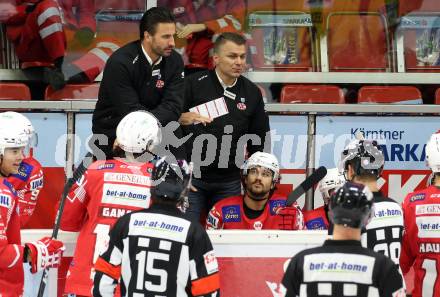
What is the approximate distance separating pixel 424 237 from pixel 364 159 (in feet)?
1.90

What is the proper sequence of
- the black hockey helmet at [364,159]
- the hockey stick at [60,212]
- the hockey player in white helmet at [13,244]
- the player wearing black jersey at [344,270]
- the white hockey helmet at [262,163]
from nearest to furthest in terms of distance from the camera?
the player wearing black jersey at [344,270] < the hockey player in white helmet at [13,244] < the black hockey helmet at [364,159] < the hockey stick at [60,212] < the white hockey helmet at [262,163]

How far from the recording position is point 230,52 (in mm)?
8258

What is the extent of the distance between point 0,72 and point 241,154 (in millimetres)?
1911

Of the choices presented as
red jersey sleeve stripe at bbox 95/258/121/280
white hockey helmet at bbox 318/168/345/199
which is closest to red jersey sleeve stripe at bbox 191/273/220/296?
red jersey sleeve stripe at bbox 95/258/121/280

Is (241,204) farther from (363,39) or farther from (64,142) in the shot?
(363,39)

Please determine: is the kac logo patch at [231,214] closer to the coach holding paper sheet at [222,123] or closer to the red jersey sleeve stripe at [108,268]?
the coach holding paper sheet at [222,123]

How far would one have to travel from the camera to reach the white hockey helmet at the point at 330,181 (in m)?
8.27

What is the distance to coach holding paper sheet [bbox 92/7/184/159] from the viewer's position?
7.65 meters

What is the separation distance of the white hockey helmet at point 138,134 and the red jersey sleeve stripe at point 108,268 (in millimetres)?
956

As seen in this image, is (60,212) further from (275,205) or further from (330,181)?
(330,181)

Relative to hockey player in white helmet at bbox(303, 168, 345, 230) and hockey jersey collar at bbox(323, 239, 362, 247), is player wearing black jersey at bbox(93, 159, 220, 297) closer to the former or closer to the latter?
hockey jersey collar at bbox(323, 239, 362, 247)

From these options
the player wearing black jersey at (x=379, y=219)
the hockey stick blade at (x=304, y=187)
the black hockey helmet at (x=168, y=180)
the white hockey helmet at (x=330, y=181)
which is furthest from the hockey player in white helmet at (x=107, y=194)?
the white hockey helmet at (x=330, y=181)

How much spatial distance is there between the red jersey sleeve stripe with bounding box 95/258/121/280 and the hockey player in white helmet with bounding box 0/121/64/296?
0.57m

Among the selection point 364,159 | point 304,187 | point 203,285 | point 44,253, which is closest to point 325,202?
point 304,187
